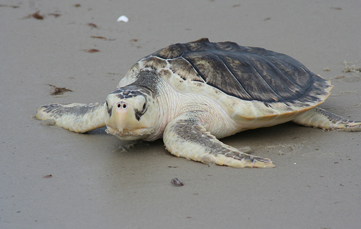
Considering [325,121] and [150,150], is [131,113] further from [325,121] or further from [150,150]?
[325,121]

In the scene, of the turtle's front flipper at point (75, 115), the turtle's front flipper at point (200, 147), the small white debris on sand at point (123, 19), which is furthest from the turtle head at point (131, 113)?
the small white debris on sand at point (123, 19)

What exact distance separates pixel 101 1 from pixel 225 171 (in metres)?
4.53

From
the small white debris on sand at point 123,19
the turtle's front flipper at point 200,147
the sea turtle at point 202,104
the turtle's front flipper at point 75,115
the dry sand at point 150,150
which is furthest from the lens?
the small white debris on sand at point 123,19

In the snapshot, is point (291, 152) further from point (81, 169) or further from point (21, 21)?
point (21, 21)

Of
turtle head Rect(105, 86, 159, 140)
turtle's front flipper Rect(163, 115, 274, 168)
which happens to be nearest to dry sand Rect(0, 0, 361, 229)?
turtle's front flipper Rect(163, 115, 274, 168)

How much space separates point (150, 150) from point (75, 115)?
74 cm

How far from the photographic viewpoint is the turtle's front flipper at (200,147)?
2277mm

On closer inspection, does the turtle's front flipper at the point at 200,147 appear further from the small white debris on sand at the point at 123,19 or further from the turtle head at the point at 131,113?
the small white debris on sand at the point at 123,19

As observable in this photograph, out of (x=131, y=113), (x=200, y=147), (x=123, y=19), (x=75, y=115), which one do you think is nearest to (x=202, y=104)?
(x=200, y=147)

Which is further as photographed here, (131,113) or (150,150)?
(150,150)

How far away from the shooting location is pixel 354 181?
210 centimetres

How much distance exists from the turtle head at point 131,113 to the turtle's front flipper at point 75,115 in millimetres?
422

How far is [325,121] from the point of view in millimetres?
3035

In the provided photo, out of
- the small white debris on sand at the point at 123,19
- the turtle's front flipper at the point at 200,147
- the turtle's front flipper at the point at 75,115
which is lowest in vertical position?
the turtle's front flipper at the point at 75,115
